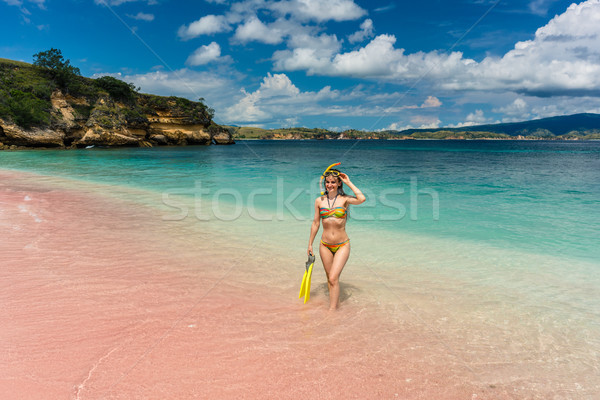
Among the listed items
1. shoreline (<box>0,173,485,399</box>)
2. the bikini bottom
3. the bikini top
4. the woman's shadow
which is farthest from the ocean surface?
the bikini top

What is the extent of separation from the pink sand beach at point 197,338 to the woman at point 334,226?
0.51m

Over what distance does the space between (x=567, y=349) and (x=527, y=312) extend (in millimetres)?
987

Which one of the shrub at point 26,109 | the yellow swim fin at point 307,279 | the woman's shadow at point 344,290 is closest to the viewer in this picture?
the yellow swim fin at point 307,279

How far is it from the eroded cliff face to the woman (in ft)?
188

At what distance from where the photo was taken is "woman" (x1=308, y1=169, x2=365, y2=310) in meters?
4.96

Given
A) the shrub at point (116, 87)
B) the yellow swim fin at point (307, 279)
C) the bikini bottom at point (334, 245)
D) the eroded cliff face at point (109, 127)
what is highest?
the shrub at point (116, 87)

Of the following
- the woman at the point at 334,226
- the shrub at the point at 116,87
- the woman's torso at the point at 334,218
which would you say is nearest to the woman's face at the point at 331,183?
the woman at the point at 334,226

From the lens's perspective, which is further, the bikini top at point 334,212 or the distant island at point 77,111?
the distant island at point 77,111

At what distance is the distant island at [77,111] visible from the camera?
158ft

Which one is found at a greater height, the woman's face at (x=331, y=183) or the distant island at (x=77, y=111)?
the distant island at (x=77, y=111)

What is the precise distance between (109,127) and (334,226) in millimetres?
65328

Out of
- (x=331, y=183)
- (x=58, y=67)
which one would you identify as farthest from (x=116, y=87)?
(x=331, y=183)

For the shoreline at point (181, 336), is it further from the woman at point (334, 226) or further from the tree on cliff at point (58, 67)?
the tree on cliff at point (58, 67)

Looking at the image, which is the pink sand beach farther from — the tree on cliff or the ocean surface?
the tree on cliff
